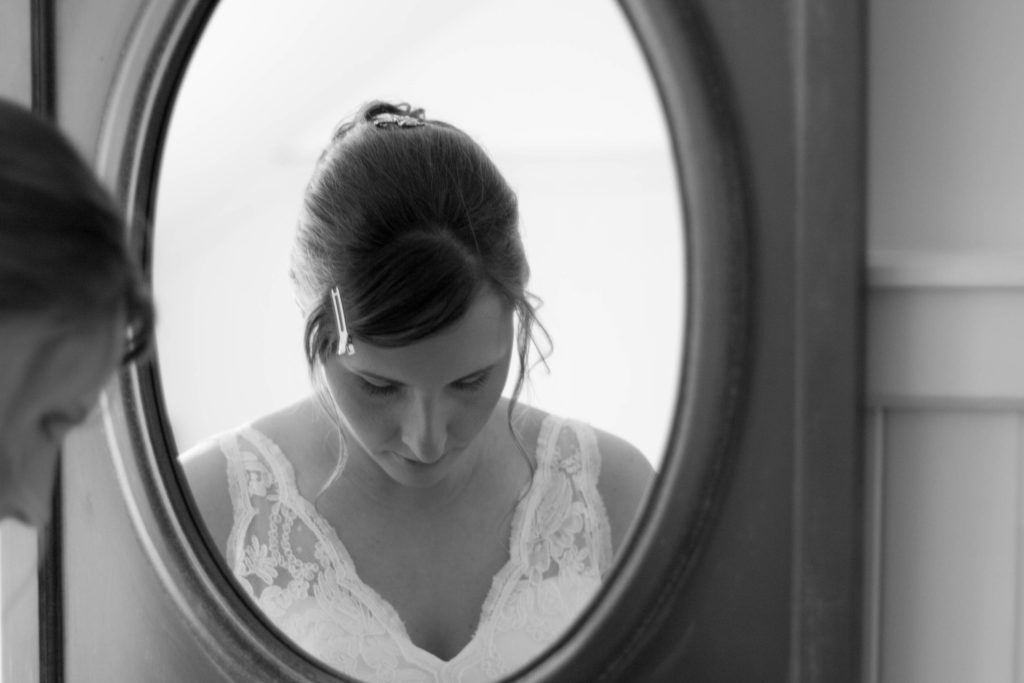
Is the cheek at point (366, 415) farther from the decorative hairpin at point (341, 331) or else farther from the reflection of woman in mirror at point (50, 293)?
the reflection of woman in mirror at point (50, 293)

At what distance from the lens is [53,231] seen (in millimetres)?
492

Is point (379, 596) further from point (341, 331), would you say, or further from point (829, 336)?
point (829, 336)

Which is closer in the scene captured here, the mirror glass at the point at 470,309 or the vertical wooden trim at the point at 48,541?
the mirror glass at the point at 470,309

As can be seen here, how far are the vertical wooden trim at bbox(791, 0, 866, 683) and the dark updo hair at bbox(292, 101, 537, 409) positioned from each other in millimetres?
171

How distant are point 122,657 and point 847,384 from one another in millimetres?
488

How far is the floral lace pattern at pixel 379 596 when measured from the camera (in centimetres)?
65

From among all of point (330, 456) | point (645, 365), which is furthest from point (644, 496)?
point (330, 456)

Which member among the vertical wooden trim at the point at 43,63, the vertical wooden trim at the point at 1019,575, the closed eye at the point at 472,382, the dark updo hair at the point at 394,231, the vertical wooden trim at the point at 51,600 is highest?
the vertical wooden trim at the point at 43,63

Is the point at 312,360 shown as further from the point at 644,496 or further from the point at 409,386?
the point at 644,496

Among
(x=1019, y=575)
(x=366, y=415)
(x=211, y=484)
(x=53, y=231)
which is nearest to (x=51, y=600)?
(x=211, y=484)

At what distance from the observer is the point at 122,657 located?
762 mm

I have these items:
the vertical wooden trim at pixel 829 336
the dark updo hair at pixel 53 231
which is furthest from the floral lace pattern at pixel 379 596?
the dark updo hair at pixel 53 231

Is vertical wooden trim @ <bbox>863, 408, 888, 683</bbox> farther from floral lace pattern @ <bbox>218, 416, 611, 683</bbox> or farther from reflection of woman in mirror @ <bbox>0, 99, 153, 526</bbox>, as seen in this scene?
reflection of woman in mirror @ <bbox>0, 99, 153, 526</bbox>

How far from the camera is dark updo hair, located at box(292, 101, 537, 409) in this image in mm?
673
